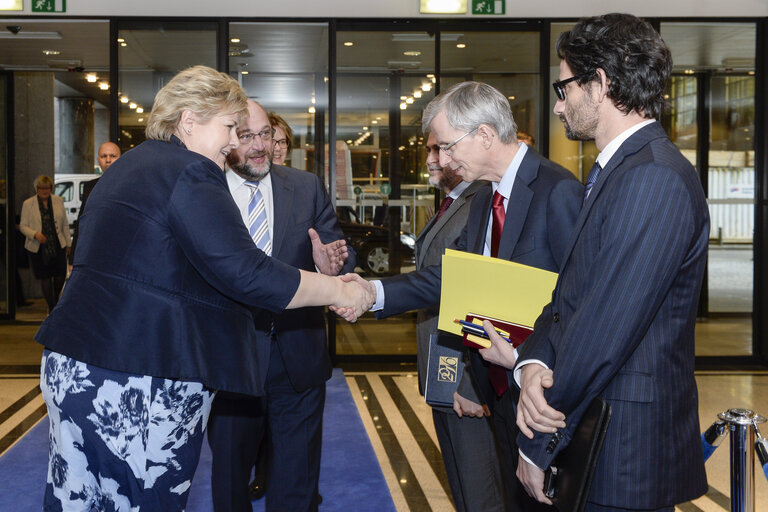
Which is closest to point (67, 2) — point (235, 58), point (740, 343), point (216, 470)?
point (235, 58)

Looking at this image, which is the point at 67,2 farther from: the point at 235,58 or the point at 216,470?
the point at 216,470

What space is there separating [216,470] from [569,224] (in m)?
1.67

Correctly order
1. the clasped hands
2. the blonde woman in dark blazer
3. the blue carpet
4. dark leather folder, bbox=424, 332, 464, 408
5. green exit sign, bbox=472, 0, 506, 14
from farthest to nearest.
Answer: the blonde woman in dark blazer
green exit sign, bbox=472, 0, 506, 14
the blue carpet
dark leather folder, bbox=424, 332, 464, 408
the clasped hands

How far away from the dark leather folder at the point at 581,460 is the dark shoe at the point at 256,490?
8.42ft

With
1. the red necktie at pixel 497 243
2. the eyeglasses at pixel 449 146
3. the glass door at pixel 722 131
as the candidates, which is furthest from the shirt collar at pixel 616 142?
the glass door at pixel 722 131

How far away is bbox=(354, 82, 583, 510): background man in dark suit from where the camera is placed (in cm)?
229

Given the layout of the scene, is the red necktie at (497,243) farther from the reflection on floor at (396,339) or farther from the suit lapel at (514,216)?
the reflection on floor at (396,339)

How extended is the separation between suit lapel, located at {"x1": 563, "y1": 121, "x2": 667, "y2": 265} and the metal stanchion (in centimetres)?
101

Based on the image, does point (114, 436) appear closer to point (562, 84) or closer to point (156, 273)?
point (156, 273)

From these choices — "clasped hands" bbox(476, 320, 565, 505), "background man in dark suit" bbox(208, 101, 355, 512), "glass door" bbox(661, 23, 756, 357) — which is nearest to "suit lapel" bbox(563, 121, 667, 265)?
"clasped hands" bbox(476, 320, 565, 505)

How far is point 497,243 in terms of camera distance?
2449 millimetres

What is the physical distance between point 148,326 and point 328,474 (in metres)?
2.59

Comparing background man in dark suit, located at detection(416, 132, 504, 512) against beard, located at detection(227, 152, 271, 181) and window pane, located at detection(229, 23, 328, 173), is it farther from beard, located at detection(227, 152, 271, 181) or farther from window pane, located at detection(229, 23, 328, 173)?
window pane, located at detection(229, 23, 328, 173)

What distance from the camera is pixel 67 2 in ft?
22.4
